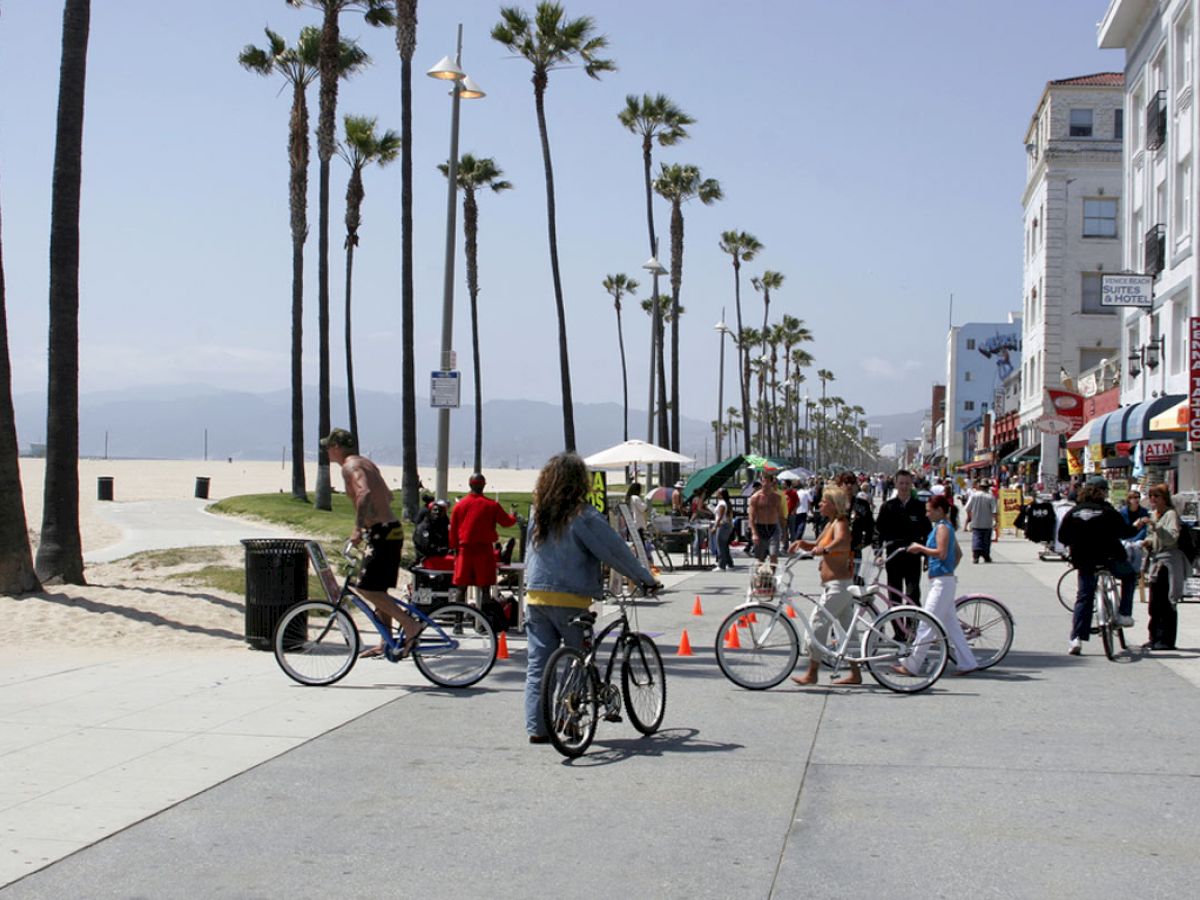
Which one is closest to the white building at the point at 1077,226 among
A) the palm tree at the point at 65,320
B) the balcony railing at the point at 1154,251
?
the balcony railing at the point at 1154,251

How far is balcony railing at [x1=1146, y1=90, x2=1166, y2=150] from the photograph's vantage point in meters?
31.5

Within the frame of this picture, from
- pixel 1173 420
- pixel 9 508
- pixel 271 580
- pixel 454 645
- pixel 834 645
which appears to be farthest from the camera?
pixel 1173 420

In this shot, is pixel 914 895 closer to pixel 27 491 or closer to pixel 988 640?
pixel 988 640

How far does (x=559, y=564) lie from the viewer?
7.95 m

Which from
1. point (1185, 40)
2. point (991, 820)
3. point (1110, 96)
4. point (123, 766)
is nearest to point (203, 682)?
point (123, 766)

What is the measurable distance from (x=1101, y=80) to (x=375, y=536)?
53.0 meters

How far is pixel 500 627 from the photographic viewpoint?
43.8 feet

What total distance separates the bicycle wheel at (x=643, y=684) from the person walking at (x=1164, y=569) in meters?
6.35

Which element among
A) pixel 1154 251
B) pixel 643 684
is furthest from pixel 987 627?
pixel 1154 251

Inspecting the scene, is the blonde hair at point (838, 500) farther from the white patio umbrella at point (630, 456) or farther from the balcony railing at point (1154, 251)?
the balcony railing at point (1154, 251)

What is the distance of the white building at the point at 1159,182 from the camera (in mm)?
29406

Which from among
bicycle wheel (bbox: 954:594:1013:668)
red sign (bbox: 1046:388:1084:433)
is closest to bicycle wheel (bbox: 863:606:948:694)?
bicycle wheel (bbox: 954:594:1013:668)

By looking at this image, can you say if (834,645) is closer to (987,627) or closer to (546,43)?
(987,627)

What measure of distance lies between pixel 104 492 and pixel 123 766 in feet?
124
